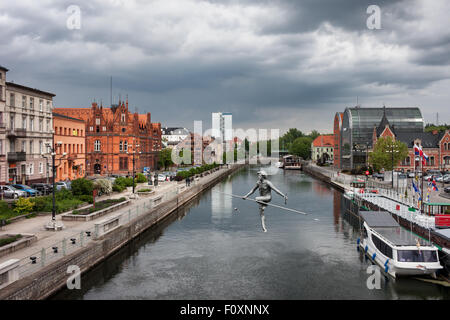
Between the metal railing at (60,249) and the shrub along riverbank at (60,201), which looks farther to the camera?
the shrub along riverbank at (60,201)

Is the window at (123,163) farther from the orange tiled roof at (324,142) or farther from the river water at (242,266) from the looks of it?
the orange tiled roof at (324,142)

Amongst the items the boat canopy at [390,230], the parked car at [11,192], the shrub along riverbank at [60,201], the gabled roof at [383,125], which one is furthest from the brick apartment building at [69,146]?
the gabled roof at [383,125]

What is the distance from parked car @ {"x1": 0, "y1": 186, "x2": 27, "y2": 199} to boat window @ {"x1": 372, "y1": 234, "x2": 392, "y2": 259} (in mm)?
31941

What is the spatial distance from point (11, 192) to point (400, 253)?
34.1m

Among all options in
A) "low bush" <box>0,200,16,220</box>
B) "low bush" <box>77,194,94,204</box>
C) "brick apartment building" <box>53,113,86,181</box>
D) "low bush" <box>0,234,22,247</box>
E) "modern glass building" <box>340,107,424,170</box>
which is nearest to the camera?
"low bush" <box>0,234,22,247</box>

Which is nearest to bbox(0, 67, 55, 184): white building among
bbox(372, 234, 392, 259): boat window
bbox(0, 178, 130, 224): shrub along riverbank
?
bbox(0, 178, 130, 224): shrub along riverbank

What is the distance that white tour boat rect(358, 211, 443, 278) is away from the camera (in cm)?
2233

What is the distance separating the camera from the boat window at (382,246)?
78.2ft

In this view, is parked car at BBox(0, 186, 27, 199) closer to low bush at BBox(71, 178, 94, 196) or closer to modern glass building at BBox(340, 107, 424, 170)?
low bush at BBox(71, 178, 94, 196)

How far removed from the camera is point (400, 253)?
75.1ft

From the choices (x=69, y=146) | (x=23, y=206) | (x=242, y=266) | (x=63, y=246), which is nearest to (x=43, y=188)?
(x=23, y=206)

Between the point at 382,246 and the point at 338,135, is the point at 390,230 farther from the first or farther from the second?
the point at 338,135

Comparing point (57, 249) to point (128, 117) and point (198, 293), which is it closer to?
point (198, 293)

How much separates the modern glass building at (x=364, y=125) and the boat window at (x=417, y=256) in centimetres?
7387
